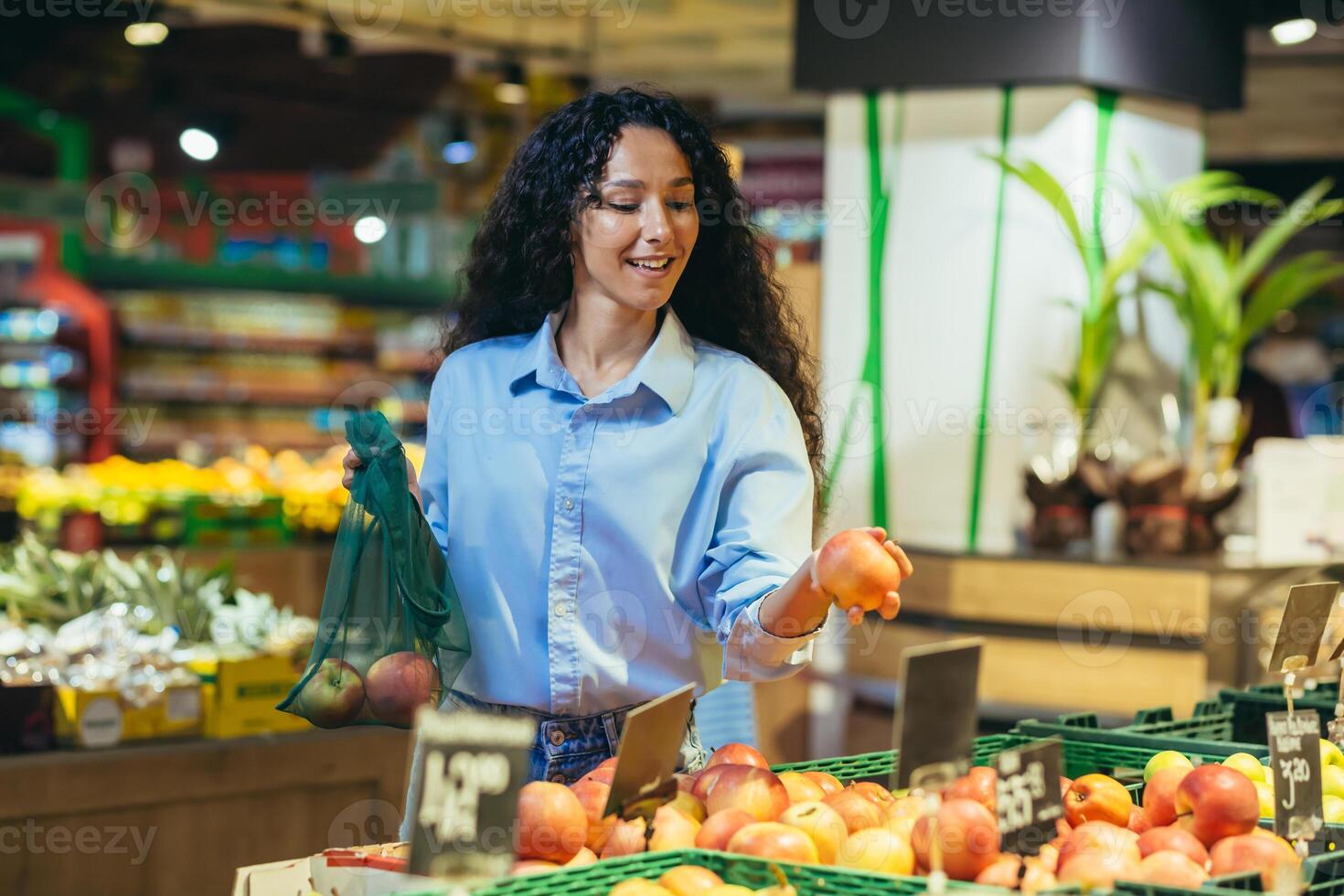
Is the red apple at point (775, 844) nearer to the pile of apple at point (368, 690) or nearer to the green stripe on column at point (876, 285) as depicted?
the pile of apple at point (368, 690)

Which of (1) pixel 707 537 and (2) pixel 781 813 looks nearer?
(2) pixel 781 813

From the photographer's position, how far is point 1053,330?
5.05 meters

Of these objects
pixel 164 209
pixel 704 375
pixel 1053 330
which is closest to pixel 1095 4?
pixel 1053 330

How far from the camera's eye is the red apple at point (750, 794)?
1.62 metres

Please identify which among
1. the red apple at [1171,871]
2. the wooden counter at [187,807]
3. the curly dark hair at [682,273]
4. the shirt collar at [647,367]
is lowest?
the wooden counter at [187,807]

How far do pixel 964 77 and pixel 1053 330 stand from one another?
85cm

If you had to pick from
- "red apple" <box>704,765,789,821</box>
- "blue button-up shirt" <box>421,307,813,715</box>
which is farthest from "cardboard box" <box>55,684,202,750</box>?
"red apple" <box>704,765,789,821</box>

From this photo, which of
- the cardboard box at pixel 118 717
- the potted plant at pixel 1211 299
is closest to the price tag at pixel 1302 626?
the cardboard box at pixel 118 717

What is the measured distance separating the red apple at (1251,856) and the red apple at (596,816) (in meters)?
0.61

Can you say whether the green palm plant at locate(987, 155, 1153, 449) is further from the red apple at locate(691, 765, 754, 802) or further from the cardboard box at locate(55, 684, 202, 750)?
the red apple at locate(691, 765, 754, 802)

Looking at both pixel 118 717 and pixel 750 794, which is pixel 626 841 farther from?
pixel 118 717

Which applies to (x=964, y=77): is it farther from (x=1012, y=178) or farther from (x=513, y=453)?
(x=513, y=453)

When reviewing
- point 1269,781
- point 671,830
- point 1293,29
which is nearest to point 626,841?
point 671,830

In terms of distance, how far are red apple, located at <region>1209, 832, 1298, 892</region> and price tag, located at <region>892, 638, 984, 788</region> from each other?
320 mm
